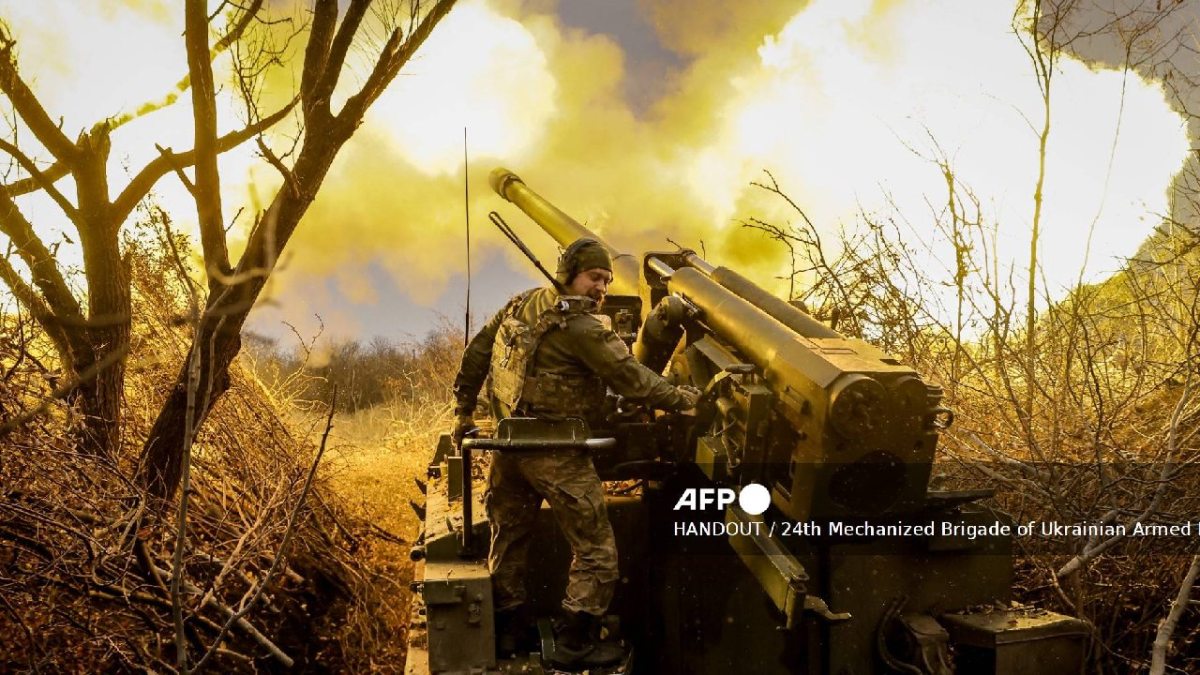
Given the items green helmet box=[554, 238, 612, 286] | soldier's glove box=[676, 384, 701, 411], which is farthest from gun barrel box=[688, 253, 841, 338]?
green helmet box=[554, 238, 612, 286]

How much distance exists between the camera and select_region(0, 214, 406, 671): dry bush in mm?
4105

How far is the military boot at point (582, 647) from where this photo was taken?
4062 millimetres

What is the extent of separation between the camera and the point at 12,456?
4.33 metres

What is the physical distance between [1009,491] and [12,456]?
20.5ft

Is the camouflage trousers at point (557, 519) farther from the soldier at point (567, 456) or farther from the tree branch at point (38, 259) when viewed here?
the tree branch at point (38, 259)

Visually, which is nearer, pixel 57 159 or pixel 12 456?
pixel 12 456

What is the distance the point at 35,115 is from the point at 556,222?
3.73m

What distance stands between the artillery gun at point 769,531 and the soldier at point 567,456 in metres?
0.15

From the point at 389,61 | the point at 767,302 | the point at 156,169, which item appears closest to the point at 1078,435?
the point at 767,302

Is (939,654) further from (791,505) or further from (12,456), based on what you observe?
(12,456)

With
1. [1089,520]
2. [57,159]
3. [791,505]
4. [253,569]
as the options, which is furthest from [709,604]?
[57,159]

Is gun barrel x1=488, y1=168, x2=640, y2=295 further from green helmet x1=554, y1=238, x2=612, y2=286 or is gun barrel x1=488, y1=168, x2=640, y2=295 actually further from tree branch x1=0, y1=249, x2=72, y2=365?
tree branch x1=0, y1=249, x2=72, y2=365

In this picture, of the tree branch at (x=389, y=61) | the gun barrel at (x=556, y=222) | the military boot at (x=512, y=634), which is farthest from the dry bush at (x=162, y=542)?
the gun barrel at (x=556, y=222)

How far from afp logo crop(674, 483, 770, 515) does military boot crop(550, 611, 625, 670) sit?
87 cm
